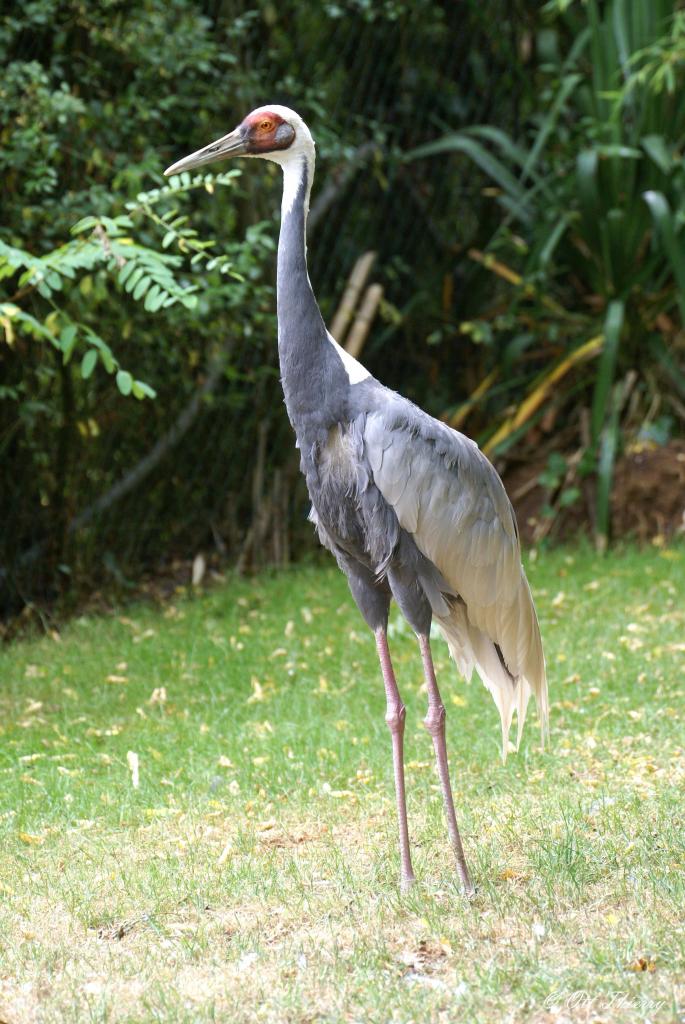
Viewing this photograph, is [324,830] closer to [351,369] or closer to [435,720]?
[435,720]

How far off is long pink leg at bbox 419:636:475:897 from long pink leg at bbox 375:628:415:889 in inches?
3.8

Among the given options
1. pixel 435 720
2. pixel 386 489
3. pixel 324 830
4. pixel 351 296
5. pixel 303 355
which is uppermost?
pixel 303 355

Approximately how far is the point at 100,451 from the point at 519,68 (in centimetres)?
406

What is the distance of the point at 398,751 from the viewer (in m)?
4.08

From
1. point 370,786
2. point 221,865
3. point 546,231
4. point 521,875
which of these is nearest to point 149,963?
point 221,865

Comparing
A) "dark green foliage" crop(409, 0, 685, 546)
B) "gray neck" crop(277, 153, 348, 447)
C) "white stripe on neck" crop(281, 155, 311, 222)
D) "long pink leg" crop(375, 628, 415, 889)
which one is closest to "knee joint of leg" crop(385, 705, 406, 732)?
"long pink leg" crop(375, 628, 415, 889)

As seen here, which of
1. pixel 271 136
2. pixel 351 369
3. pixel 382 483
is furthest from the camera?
pixel 271 136

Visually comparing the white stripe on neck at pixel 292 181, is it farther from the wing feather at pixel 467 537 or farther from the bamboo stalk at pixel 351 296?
the bamboo stalk at pixel 351 296

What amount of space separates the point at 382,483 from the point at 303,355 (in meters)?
0.43

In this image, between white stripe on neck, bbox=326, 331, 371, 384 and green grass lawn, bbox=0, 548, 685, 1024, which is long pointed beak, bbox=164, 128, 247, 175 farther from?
green grass lawn, bbox=0, 548, 685, 1024

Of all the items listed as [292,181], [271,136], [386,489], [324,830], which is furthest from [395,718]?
[271,136]

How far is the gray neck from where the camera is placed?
383 centimetres

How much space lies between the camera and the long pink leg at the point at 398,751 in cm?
391

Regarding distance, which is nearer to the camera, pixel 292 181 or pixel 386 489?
pixel 386 489
